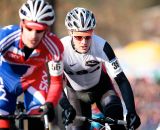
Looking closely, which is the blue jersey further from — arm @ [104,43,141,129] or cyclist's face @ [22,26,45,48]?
arm @ [104,43,141,129]

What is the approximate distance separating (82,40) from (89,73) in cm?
61

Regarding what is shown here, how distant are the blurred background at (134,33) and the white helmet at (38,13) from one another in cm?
499

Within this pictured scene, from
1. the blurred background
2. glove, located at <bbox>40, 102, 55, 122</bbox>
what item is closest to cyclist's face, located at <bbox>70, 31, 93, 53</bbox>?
glove, located at <bbox>40, 102, 55, 122</bbox>

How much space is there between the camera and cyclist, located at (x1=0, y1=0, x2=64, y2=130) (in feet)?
28.0

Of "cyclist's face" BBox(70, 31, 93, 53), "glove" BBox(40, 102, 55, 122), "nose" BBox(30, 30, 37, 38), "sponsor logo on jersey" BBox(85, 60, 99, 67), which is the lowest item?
"glove" BBox(40, 102, 55, 122)

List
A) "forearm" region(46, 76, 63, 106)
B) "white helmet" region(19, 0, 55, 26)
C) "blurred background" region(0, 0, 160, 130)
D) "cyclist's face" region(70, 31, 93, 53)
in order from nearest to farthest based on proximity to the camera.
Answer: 1. "white helmet" region(19, 0, 55, 26)
2. "forearm" region(46, 76, 63, 106)
3. "cyclist's face" region(70, 31, 93, 53)
4. "blurred background" region(0, 0, 160, 130)

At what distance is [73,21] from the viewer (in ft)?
31.3

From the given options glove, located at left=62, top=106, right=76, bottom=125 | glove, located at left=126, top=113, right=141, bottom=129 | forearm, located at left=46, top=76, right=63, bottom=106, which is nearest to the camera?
forearm, located at left=46, top=76, right=63, bottom=106

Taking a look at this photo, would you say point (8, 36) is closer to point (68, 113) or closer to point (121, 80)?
point (68, 113)

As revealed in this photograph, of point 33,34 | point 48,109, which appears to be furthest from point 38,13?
point 48,109

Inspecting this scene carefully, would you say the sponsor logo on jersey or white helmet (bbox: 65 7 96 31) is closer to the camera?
white helmet (bbox: 65 7 96 31)

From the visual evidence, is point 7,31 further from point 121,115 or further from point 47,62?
point 121,115

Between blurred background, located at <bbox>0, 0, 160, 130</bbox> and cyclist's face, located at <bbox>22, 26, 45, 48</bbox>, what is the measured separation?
5063mm

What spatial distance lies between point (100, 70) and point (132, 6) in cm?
1499
